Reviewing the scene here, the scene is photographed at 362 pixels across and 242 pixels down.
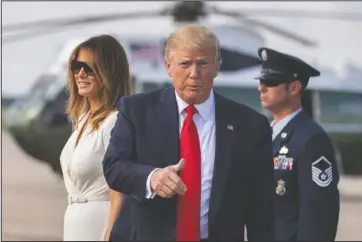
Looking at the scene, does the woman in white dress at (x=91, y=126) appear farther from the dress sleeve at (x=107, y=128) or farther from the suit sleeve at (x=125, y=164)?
the suit sleeve at (x=125, y=164)

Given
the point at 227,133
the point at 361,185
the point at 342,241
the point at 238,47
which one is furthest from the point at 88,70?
the point at 361,185

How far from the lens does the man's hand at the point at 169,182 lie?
6.39 ft

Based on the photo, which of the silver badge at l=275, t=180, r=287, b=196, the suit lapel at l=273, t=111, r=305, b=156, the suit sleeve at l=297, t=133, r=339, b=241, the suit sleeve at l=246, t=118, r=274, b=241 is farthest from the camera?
the suit lapel at l=273, t=111, r=305, b=156

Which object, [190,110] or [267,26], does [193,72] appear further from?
[267,26]

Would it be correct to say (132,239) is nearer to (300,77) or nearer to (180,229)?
(180,229)

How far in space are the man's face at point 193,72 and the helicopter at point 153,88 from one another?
969cm

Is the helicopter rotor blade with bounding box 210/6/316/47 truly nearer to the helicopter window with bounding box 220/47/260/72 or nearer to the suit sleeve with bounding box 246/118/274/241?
the helicopter window with bounding box 220/47/260/72

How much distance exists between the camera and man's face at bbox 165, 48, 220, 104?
6.95ft

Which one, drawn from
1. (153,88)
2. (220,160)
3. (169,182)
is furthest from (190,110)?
(153,88)

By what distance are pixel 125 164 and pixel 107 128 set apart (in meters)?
0.69

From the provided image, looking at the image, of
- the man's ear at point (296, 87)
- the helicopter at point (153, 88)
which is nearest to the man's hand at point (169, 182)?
the man's ear at point (296, 87)

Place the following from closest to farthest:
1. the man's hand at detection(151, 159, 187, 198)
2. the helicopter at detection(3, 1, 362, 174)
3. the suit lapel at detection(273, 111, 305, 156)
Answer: the man's hand at detection(151, 159, 187, 198), the suit lapel at detection(273, 111, 305, 156), the helicopter at detection(3, 1, 362, 174)

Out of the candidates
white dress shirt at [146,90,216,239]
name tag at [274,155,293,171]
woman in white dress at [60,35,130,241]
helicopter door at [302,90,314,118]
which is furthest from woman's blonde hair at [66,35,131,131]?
helicopter door at [302,90,314,118]

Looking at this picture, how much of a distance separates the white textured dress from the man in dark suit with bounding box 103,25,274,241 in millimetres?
603
